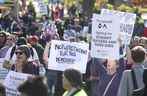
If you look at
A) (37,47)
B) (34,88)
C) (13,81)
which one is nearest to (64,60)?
(13,81)

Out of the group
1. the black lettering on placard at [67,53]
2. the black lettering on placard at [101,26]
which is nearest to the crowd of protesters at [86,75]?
the black lettering on placard at [67,53]

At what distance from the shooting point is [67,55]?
11062 mm

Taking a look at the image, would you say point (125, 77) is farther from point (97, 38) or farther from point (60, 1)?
point (60, 1)

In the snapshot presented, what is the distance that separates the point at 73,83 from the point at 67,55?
13.1ft

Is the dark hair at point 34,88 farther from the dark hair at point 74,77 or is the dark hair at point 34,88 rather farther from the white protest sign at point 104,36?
the white protest sign at point 104,36

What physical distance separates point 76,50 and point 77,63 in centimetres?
27

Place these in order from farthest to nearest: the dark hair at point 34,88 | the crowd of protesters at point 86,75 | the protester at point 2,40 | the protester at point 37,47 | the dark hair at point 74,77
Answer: the protester at point 37,47, the protester at point 2,40, the dark hair at point 74,77, the crowd of protesters at point 86,75, the dark hair at point 34,88

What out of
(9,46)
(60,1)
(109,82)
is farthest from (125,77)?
(60,1)

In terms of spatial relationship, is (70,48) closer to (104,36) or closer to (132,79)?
(104,36)

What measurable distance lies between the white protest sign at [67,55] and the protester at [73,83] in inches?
140

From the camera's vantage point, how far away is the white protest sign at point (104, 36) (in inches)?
428

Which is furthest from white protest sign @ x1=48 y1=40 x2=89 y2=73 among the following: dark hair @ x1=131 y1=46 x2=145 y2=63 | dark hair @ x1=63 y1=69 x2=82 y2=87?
dark hair @ x1=63 y1=69 x2=82 y2=87

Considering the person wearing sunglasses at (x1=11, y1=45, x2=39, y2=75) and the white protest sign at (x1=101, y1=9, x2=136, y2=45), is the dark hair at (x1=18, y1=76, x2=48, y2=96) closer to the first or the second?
the person wearing sunglasses at (x1=11, y1=45, x2=39, y2=75)

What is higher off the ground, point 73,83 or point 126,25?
point 126,25
